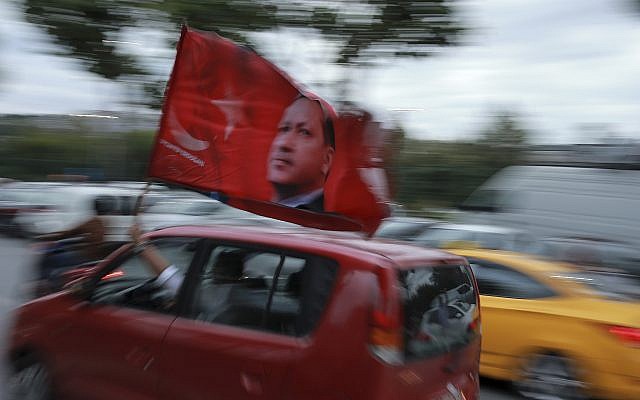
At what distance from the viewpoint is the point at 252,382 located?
11.3 ft

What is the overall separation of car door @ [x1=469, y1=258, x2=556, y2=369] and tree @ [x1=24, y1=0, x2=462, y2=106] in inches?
98.5

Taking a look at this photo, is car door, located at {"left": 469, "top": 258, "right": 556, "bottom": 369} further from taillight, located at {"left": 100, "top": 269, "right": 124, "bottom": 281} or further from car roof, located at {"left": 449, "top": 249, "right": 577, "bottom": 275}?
taillight, located at {"left": 100, "top": 269, "right": 124, "bottom": 281}

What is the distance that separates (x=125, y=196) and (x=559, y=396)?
9.41 metres

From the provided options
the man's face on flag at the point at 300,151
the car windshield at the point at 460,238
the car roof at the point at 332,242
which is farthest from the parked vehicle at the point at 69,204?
the car roof at the point at 332,242

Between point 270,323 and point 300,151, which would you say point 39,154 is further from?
point 270,323

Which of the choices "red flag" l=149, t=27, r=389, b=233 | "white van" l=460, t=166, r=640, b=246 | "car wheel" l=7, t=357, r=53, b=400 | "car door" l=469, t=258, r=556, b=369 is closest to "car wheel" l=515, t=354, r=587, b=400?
"car door" l=469, t=258, r=556, b=369

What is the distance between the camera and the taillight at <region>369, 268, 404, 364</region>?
3256 millimetres

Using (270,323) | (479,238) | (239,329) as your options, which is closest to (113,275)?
(239,329)

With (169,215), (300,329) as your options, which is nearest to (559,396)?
(300,329)

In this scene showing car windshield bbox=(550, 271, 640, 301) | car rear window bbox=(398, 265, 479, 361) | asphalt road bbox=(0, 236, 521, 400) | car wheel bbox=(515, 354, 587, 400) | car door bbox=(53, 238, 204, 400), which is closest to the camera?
car rear window bbox=(398, 265, 479, 361)

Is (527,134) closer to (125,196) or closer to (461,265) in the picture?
(125,196)

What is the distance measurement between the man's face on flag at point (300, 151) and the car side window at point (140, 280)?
2.61 ft

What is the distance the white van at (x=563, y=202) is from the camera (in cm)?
1352

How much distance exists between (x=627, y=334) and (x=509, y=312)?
1085 millimetres
